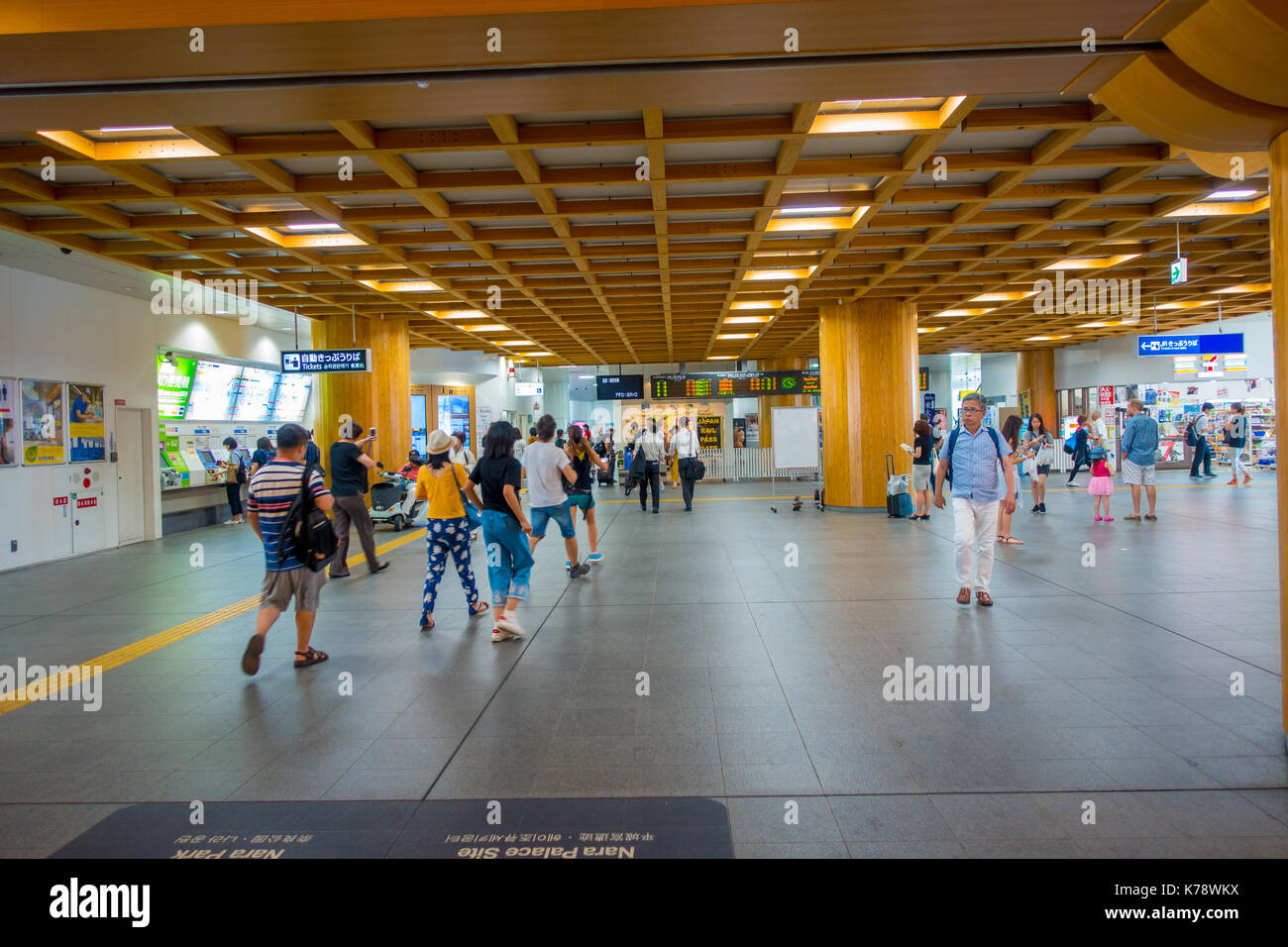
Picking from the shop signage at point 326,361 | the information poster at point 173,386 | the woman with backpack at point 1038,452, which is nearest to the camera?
the woman with backpack at point 1038,452

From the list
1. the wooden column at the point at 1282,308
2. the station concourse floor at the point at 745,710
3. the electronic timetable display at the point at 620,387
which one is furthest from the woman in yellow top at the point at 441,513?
the electronic timetable display at the point at 620,387

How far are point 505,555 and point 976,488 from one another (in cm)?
428

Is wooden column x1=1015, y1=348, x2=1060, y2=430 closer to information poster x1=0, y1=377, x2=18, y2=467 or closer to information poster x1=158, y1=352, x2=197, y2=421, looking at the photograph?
information poster x1=158, y1=352, x2=197, y2=421

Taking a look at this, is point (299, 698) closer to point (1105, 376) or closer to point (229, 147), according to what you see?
point (229, 147)

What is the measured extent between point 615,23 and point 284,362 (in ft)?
40.4

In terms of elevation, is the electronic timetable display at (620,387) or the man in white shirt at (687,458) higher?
the electronic timetable display at (620,387)

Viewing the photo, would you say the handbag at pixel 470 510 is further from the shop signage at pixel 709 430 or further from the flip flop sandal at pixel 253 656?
the shop signage at pixel 709 430

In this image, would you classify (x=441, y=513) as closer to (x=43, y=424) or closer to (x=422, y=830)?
(x=422, y=830)

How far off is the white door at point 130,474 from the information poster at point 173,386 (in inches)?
37.9

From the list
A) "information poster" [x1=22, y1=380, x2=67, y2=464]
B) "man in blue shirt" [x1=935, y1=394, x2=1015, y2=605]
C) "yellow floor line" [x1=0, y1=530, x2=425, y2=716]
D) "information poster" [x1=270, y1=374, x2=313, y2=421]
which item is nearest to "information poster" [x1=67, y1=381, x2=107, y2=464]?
"information poster" [x1=22, y1=380, x2=67, y2=464]

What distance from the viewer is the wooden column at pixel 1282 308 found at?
3.57m

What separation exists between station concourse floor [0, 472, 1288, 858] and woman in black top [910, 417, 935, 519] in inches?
187

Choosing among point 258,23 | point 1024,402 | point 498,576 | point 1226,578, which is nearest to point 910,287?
point 1226,578

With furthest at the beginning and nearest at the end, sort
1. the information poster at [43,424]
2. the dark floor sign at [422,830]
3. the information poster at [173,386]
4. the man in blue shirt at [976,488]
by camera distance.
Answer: the information poster at [173,386] → the information poster at [43,424] → the man in blue shirt at [976,488] → the dark floor sign at [422,830]
